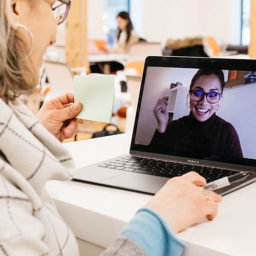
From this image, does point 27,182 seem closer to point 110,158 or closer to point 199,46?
point 110,158

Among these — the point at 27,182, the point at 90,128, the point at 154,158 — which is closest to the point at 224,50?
the point at 90,128

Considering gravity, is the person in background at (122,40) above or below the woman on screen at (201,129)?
above

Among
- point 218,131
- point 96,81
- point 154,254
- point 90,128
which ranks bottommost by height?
point 90,128

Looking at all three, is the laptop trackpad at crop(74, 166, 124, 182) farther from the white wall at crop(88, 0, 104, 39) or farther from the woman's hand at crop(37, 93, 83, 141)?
the white wall at crop(88, 0, 104, 39)

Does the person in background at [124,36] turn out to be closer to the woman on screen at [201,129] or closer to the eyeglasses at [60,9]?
the woman on screen at [201,129]

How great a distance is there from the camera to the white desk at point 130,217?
0.71 meters

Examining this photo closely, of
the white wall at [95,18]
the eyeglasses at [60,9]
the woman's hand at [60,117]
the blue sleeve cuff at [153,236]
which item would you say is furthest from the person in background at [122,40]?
→ the blue sleeve cuff at [153,236]

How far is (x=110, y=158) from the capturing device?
4.01 feet

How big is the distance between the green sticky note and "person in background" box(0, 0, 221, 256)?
28cm

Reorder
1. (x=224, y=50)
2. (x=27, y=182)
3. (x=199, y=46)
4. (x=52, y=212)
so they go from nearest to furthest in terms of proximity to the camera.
A: 1. (x=27, y=182)
2. (x=52, y=212)
3. (x=199, y=46)
4. (x=224, y=50)

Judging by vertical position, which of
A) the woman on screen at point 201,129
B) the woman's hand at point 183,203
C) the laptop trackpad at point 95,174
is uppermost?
the woman on screen at point 201,129

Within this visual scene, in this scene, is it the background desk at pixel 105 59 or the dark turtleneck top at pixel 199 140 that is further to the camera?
the background desk at pixel 105 59

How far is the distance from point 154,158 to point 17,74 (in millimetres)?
570

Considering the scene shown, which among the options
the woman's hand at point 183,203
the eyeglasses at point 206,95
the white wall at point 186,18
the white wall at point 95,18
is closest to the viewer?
the woman's hand at point 183,203
